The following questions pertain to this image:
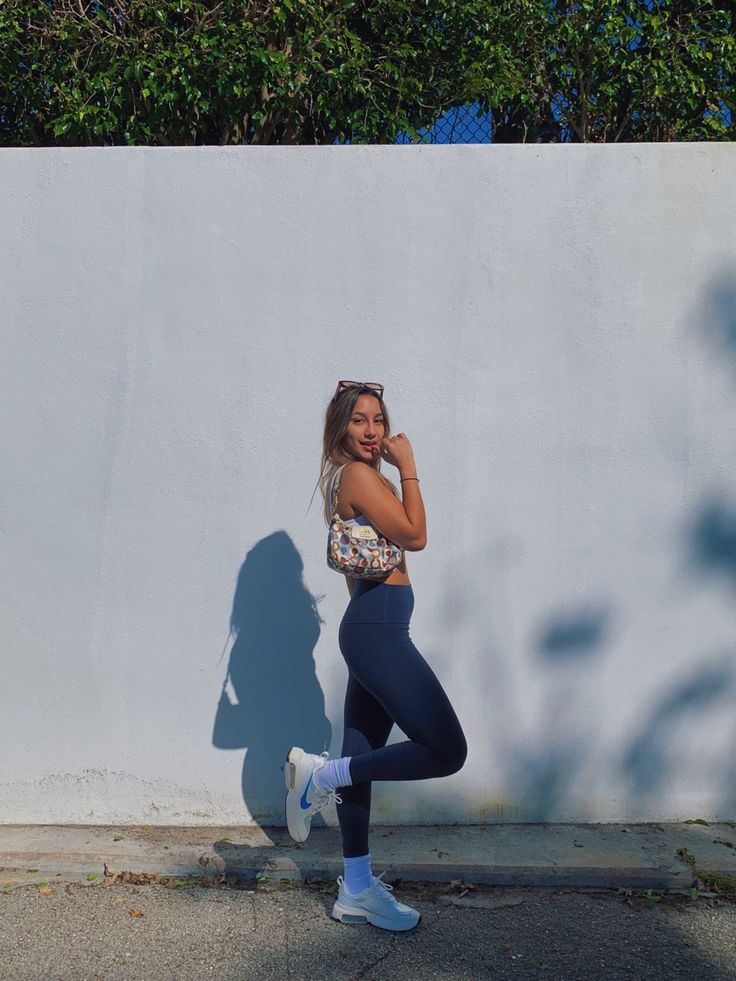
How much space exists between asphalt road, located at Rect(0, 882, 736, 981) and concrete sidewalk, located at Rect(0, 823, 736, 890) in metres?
0.07

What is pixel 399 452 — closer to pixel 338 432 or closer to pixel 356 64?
pixel 338 432

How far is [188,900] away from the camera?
138 inches

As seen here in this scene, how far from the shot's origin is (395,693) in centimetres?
311

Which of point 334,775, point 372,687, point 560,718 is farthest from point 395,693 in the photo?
point 560,718

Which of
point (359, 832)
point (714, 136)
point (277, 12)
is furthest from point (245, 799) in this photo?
point (714, 136)

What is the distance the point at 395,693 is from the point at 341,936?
0.82 meters

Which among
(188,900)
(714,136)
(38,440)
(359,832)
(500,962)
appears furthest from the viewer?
(714,136)

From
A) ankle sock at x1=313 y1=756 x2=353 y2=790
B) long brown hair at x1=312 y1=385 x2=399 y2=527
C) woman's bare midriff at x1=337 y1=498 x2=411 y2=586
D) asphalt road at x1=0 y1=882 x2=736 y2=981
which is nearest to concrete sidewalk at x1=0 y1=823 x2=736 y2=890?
asphalt road at x1=0 y1=882 x2=736 y2=981

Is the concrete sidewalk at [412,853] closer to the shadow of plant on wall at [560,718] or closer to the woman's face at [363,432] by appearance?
the shadow of plant on wall at [560,718]

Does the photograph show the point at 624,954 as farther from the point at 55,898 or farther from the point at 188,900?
the point at 55,898

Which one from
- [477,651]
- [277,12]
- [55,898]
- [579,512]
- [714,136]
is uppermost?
[277,12]

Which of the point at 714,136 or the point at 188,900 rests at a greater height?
the point at 714,136

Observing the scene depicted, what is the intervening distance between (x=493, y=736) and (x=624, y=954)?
1.12 metres

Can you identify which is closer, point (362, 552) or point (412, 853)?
point (362, 552)
